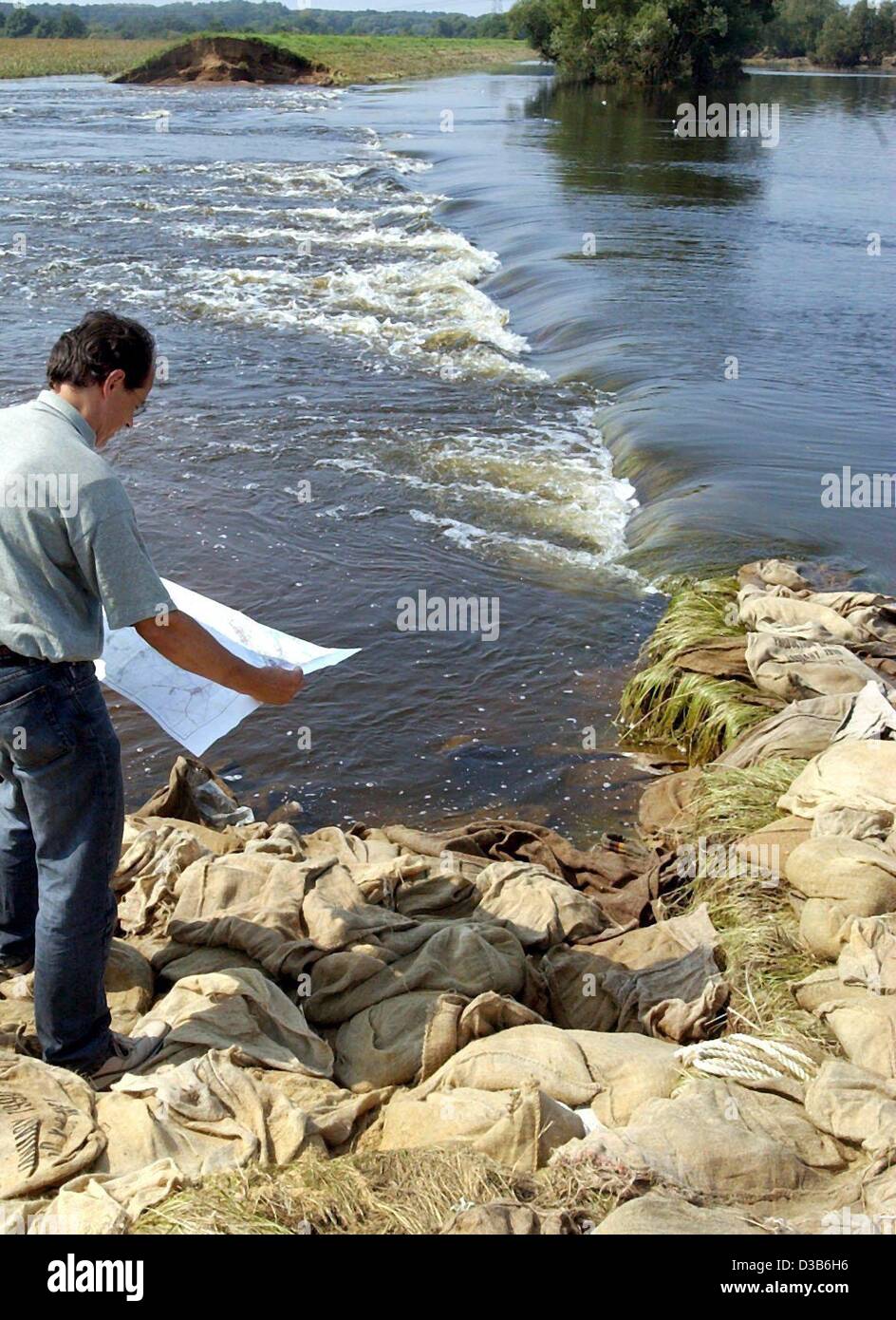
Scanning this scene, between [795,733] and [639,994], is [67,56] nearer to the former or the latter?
[795,733]

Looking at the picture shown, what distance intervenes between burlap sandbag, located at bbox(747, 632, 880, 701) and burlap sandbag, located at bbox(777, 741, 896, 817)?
0.97 m

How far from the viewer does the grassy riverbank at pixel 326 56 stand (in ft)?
240

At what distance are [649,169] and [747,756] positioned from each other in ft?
86.1

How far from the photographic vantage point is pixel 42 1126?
327 cm

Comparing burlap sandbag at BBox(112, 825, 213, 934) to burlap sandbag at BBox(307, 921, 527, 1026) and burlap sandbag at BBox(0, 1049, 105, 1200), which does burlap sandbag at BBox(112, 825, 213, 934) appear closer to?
burlap sandbag at BBox(307, 921, 527, 1026)

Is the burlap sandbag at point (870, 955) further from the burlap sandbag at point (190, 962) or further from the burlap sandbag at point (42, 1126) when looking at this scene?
the burlap sandbag at point (42, 1126)

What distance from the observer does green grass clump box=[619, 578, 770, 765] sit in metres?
6.86

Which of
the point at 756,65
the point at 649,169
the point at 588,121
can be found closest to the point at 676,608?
the point at 649,169

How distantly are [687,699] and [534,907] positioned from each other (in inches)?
107

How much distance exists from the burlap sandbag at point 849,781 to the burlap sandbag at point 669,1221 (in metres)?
2.36

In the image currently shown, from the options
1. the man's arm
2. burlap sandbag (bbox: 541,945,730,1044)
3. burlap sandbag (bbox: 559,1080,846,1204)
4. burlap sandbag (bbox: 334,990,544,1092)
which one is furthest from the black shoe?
burlap sandbag (bbox: 559,1080,846,1204)

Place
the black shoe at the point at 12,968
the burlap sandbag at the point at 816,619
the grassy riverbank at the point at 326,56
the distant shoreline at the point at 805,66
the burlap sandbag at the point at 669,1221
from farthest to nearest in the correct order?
1. the distant shoreline at the point at 805,66
2. the grassy riverbank at the point at 326,56
3. the burlap sandbag at the point at 816,619
4. the black shoe at the point at 12,968
5. the burlap sandbag at the point at 669,1221

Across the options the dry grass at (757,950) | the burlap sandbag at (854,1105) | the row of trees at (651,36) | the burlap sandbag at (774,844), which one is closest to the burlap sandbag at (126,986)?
the dry grass at (757,950)
